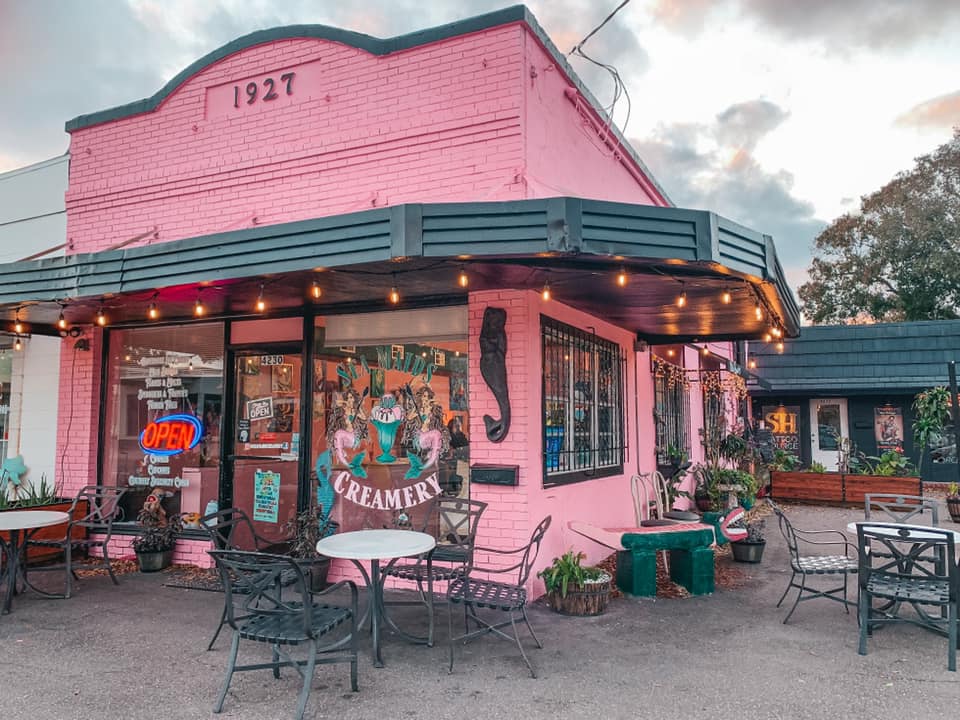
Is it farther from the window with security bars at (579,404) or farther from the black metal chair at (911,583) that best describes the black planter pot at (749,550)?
the black metal chair at (911,583)

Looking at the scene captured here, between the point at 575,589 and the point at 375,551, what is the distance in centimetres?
202

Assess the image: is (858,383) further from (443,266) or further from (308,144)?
(308,144)

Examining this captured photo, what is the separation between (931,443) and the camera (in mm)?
15281

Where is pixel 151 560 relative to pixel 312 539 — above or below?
below

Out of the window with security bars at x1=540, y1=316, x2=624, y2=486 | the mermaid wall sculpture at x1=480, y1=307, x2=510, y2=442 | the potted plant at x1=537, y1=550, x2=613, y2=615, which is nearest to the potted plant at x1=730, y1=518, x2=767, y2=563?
the window with security bars at x1=540, y1=316, x2=624, y2=486

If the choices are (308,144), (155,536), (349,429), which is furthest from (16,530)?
(308,144)

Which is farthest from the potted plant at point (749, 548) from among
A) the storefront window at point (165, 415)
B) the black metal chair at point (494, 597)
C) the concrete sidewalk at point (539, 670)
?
the storefront window at point (165, 415)

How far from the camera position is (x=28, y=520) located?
19.0ft

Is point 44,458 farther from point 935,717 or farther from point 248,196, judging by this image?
point 935,717

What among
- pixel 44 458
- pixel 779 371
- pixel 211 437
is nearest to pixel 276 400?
pixel 211 437

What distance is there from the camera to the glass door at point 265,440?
283 inches

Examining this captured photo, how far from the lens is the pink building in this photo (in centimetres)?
500

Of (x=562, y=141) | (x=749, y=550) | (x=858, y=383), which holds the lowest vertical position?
(x=749, y=550)

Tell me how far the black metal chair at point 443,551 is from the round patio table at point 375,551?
0.46 ft
